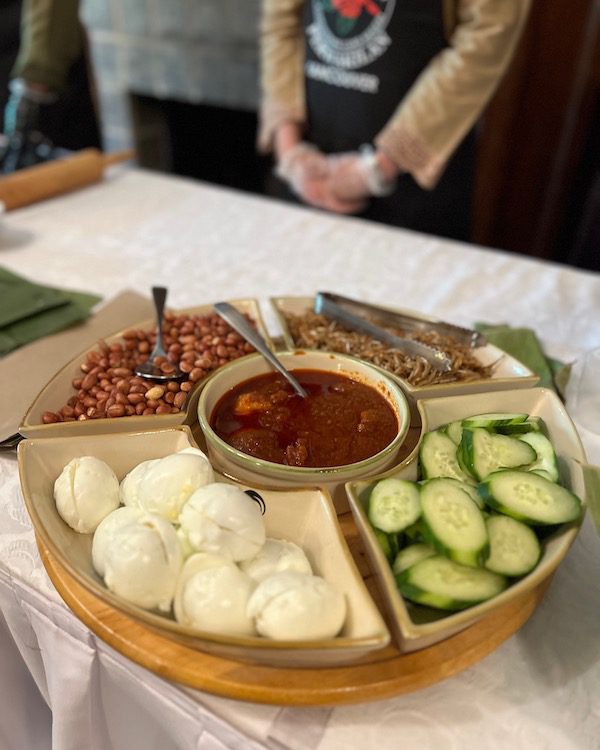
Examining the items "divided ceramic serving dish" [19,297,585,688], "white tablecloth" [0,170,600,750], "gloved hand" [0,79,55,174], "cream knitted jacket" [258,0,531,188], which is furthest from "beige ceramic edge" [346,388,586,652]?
"gloved hand" [0,79,55,174]

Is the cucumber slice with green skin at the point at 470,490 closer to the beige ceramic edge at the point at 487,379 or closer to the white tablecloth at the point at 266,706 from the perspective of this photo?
the white tablecloth at the point at 266,706

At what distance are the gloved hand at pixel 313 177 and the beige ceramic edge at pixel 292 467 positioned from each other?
1.63m

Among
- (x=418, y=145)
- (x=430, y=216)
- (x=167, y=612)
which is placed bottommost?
(x=430, y=216)

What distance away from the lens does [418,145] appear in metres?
2.41

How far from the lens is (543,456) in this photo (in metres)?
0.96

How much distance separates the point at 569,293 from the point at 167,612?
4.79 feet

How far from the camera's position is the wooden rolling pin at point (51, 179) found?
221cm

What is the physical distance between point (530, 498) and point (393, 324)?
0.66m

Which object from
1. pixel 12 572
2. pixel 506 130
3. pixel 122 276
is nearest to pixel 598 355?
pixel 12 572

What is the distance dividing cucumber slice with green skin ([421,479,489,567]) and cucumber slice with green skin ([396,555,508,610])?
0.05 ft

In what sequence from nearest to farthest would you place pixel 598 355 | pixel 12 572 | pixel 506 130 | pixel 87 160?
pixel 12 572 < pixel 598 355 < pixel 87 160 < pixel 506 130

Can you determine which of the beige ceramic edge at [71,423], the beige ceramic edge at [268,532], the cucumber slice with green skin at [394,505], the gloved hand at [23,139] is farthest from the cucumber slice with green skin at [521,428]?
the gloved hand at [23,139]

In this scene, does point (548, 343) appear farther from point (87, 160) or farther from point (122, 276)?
point (87, 160)

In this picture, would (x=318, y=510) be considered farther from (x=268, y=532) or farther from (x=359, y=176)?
(x=359, y=176)
